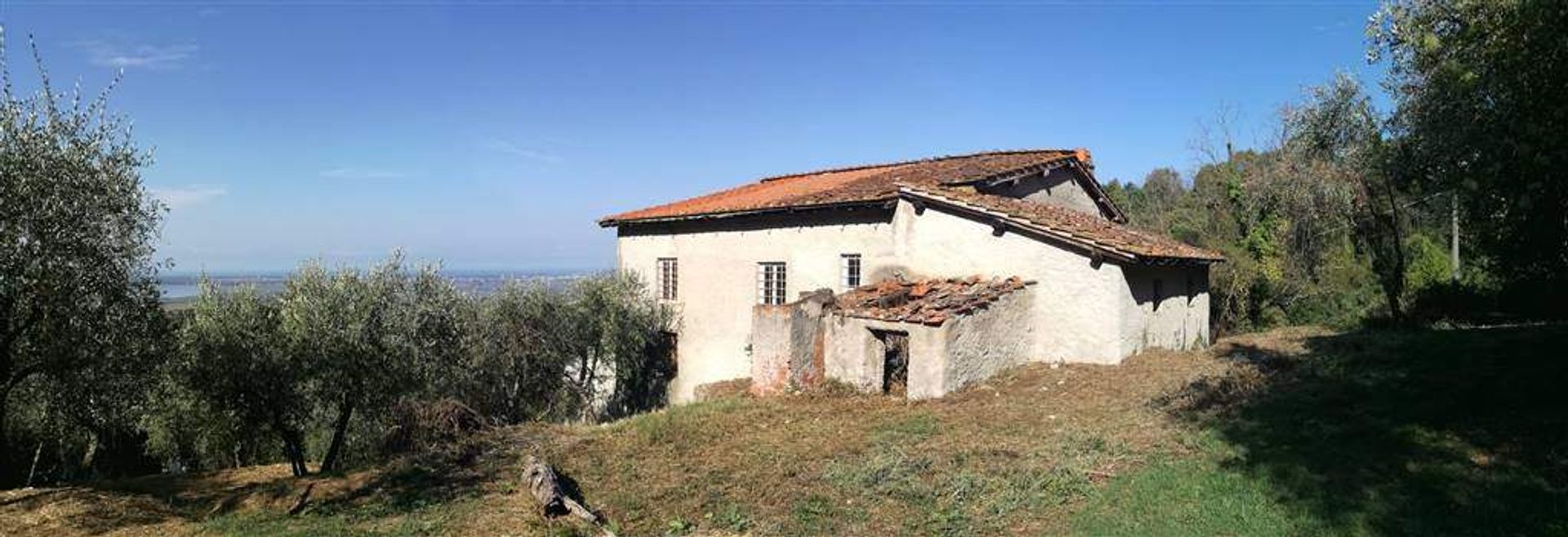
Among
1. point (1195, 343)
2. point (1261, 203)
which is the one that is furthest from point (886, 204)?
point (1261, 203)

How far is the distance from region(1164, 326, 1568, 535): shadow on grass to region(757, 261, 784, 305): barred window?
10.6m

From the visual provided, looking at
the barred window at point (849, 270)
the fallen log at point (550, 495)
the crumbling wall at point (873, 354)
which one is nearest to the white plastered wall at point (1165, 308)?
the crumbling wall at point (873, 354)

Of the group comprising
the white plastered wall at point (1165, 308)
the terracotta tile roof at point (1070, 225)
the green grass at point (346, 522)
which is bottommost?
the green grass at point (346, 522)

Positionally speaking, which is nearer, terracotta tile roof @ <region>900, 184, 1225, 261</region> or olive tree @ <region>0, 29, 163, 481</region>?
olive tree @ <region>0, 29, 163, 481</region>

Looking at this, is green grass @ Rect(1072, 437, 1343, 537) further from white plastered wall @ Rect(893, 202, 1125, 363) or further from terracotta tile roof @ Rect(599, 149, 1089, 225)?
terracotta tile roof @ Rect(599, 149, 1089, 225)

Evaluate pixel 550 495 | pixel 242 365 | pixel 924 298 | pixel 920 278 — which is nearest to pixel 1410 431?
pixel 924 298

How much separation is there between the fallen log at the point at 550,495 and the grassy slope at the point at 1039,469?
193 mm

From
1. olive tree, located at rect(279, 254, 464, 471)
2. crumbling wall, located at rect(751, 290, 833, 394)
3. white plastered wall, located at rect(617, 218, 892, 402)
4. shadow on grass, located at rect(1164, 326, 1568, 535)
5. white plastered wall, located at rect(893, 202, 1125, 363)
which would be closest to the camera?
shadow on grass, located at rect(1164, 326, 1568, 535)

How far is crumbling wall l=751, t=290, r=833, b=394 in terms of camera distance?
1706 centimetres

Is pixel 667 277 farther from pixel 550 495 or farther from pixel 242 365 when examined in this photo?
pixel 550 495

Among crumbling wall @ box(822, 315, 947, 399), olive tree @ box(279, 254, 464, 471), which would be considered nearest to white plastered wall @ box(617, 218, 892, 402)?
crumbling wall @ box(822, 315, 947, 399)

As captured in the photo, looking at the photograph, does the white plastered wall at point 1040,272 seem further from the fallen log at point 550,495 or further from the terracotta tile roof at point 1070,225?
the fallen log at point 550,495

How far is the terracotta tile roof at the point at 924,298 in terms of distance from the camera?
51.3ft

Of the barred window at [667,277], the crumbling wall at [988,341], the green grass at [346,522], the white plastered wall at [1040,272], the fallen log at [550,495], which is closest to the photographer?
the green grass at [346,522]
